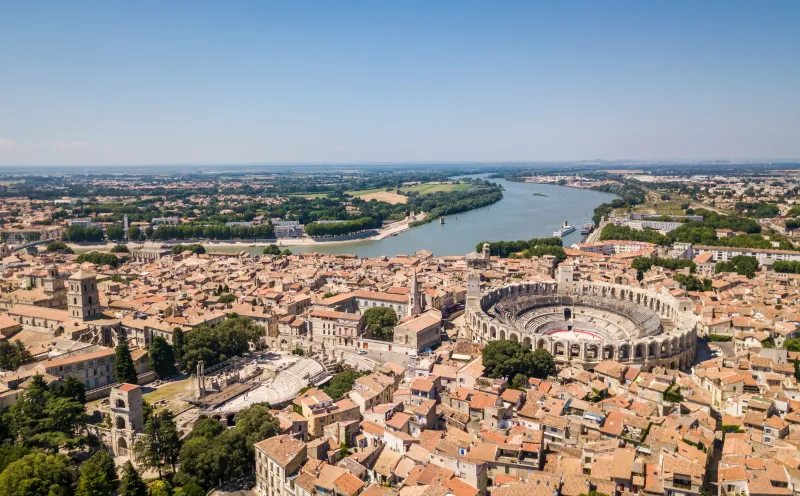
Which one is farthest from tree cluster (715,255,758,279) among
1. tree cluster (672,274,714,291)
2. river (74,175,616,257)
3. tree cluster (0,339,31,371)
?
tree cluster (0,339,31,371)

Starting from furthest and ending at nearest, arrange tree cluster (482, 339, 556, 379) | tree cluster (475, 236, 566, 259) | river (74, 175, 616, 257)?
1. river (74, 175, 616, 257)
2. tree cluster (475, 236, 566, 259)
3. tree cluster (482, 339, 556, 379)

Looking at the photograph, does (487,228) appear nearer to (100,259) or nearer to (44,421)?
(100,259)

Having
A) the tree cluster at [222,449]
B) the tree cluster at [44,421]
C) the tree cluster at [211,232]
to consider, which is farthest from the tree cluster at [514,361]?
the tree cluster at [211,232]

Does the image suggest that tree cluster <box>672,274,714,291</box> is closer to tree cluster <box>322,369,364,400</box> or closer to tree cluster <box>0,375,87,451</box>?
tree cluster <box>322,369,364,400</box>

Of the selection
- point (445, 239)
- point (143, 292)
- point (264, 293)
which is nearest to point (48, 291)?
point (143, 292)

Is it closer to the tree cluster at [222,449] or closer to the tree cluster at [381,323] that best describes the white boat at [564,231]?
the tree cluster at [381,323]

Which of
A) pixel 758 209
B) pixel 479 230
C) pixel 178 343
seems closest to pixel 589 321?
pixel 178 343
